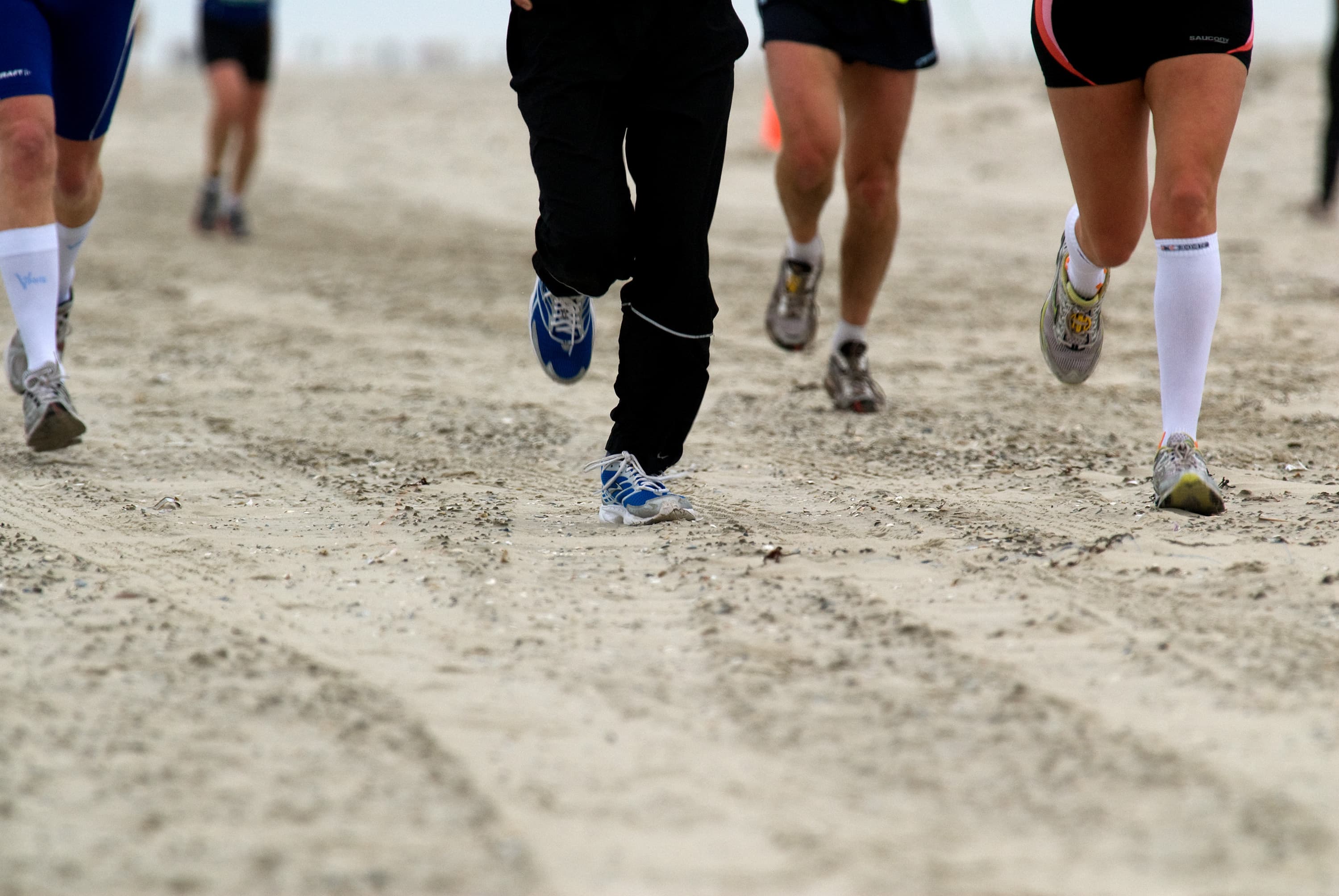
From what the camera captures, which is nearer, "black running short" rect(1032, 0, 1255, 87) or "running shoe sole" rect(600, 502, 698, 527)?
"black running short" rect(1032, 0, 1255, 87)

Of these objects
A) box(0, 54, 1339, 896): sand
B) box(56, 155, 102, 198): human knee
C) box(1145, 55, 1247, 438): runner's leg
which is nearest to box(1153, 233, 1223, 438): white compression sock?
box(1145, 55, 1247, 438): runner's leg

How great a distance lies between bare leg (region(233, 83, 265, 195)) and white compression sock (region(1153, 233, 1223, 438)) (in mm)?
7695

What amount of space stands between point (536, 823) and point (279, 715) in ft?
1.81

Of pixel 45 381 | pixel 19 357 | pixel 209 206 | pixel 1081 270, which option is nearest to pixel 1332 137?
pixel 1081 270

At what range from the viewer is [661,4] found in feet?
10.4

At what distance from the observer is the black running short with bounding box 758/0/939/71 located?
4.47 metres

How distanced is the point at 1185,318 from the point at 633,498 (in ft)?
4.50

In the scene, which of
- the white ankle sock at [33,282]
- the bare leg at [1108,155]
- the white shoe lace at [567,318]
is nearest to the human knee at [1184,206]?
the bare leg at [1108,155]

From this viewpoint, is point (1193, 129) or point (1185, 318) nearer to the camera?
point (1193, 129)

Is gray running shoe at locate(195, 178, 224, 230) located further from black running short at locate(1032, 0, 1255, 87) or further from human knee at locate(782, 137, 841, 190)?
black running short at locate(1032, 0, 1255, 87)

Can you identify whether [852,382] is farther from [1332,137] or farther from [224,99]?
[1332,137]

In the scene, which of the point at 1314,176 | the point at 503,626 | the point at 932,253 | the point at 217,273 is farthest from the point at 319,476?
the point at 1314,176

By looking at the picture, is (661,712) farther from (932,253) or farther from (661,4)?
(932,253)

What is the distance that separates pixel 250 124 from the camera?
974 cm
